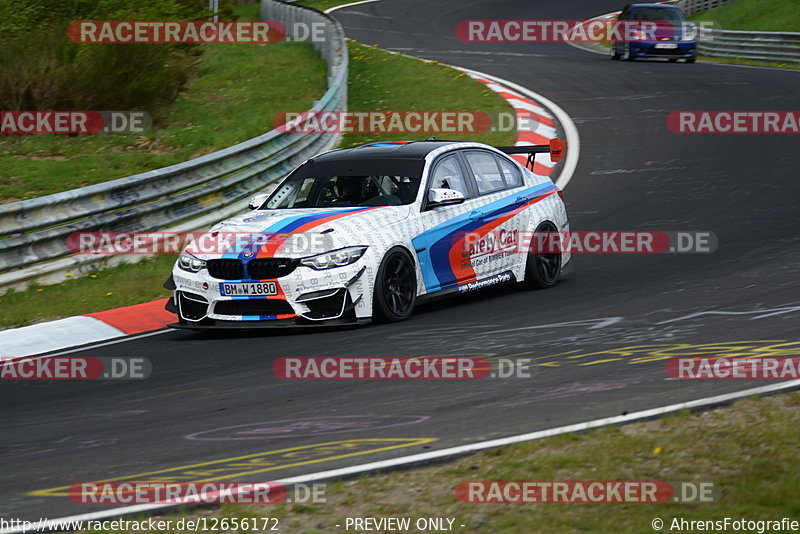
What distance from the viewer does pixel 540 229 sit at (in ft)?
37.1

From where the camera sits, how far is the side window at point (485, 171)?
11.0m

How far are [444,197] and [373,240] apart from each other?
951 mm

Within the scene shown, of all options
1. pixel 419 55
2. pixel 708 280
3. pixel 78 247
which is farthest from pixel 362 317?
pixel 419 55

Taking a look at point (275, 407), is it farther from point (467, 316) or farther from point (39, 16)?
point (39, 16)

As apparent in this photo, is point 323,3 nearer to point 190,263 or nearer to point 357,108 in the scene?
point 357,108

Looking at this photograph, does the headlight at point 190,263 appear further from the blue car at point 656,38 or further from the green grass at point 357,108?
the blue car at point 656,38

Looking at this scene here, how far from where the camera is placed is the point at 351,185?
10.4 metres

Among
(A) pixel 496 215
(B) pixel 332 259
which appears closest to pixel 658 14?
(A) pixel 496 215

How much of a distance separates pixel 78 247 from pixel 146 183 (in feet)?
3.85

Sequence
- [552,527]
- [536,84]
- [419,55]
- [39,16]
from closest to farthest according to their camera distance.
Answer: [552,527], [39,16], [536,84], [419,55]

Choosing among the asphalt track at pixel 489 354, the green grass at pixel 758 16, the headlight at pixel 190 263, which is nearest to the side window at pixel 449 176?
the asphalt track at pixel 489 354

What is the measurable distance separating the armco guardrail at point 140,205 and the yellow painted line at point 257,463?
632cm

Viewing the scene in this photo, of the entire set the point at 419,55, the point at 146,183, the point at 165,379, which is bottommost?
the point at 165,379

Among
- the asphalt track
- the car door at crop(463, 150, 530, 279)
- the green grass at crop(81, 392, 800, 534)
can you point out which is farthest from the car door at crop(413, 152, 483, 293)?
the green grass at crop(81, 392, 800, 534)
